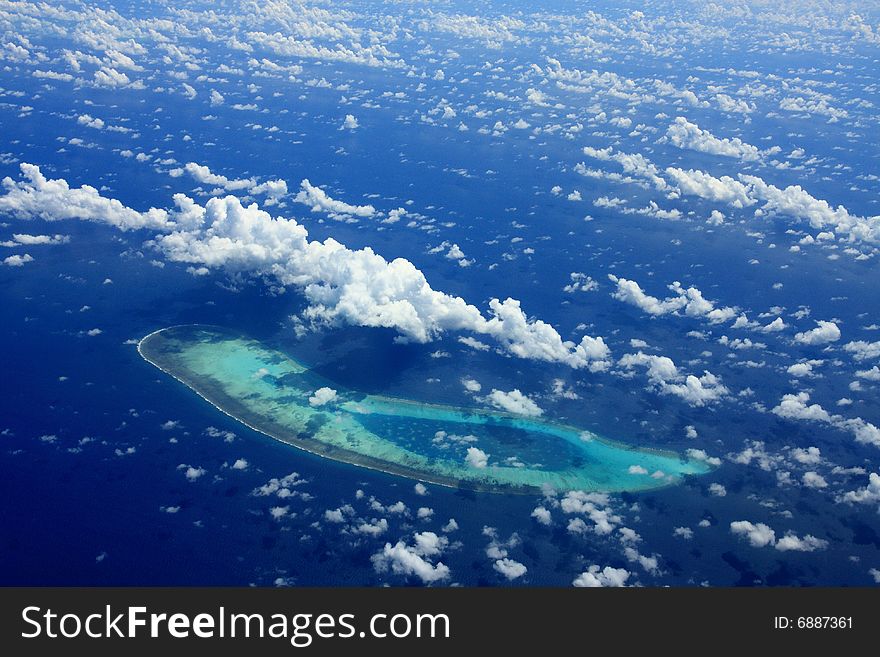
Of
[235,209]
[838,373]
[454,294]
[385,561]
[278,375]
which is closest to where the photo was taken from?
[385,561]

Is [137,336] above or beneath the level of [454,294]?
beneath

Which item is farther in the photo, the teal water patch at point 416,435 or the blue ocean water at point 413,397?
the teal water patch at point 416,435

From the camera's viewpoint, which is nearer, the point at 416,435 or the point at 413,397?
the point at 416,435

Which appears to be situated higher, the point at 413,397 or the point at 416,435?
the point at 413,397

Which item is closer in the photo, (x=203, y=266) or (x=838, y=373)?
(x=838, y=373)

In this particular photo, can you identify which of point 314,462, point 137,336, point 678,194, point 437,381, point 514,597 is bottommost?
point 514,597

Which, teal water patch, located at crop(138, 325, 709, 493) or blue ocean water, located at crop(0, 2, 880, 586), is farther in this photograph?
teal water patch, located at crop(138, 325, 709, 493)

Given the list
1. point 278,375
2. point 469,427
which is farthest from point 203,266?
point 469,427

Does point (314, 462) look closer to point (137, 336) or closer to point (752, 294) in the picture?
point (137, 336)
